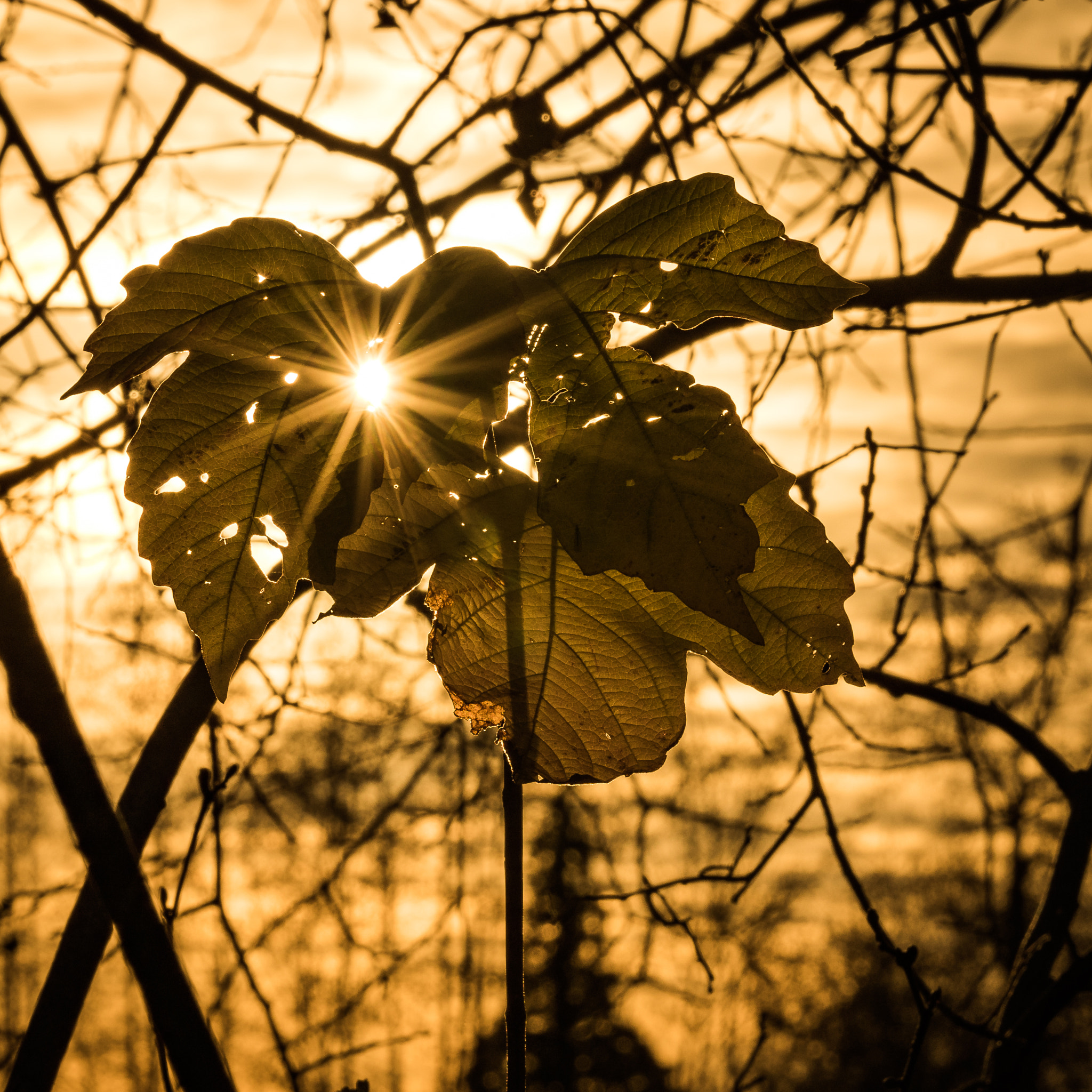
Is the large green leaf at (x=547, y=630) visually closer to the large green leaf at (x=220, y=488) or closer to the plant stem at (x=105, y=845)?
the large green leaf at (x=220, y=488)

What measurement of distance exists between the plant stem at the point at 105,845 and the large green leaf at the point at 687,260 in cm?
95

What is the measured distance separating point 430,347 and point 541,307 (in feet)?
0.27

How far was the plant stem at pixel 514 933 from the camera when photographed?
Result: 21.6 inches

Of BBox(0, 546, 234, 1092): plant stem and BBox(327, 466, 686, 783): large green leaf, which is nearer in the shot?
BBox(327, 466, 686, 783): large green leaf

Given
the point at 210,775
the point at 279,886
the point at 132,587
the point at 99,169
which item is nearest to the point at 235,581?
the point at 210,775

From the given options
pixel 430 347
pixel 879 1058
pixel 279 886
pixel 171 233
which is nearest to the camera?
pixel 430 347

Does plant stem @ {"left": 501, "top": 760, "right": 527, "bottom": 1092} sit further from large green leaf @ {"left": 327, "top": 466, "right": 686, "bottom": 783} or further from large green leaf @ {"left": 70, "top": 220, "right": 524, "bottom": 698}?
large green leaf @ {"left": 70, "top": 220, "right": 524, "bottom": 698}

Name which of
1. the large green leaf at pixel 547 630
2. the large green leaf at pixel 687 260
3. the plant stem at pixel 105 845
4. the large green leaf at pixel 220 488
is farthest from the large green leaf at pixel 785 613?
the plant stem at pixel 105 845

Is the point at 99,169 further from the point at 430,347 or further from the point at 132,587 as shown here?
the point at 430,347

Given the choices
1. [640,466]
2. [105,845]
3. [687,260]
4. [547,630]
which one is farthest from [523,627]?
[105,845]

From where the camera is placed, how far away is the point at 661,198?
0.57m

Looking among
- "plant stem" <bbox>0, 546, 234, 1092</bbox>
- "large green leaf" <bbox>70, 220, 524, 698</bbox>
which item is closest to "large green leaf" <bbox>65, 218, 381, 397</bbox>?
"large green leaf" <bbox>70, 220, 524, 698</bbox>

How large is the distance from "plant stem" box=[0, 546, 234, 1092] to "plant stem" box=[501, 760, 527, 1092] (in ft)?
2.15

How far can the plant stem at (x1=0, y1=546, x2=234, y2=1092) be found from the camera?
1071 mm
